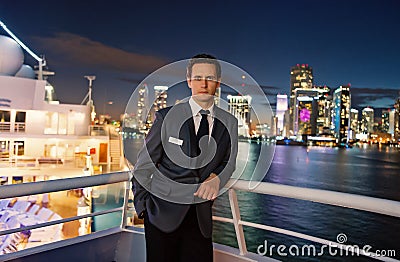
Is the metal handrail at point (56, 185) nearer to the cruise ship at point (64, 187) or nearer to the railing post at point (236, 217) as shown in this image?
the cruise ship at point (64, 187)

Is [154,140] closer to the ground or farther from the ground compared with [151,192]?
farther from the ground

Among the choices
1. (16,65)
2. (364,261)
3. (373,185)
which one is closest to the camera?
(364,261)

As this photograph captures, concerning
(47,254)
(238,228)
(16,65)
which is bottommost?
(47,254)

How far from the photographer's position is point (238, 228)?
1931mm

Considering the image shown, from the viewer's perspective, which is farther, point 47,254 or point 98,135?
point 98,135

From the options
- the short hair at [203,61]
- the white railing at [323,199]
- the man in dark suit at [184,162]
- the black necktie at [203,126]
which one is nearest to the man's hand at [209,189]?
the man in dark suit at [184,162]

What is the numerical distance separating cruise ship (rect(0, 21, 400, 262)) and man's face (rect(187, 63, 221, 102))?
501 millimetres

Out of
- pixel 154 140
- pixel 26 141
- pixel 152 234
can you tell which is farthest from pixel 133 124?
pixel 26 141

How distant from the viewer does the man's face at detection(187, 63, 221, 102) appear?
4.61 ft

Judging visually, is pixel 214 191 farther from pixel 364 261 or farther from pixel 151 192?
pixel 364 261

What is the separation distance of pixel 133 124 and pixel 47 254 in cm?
86

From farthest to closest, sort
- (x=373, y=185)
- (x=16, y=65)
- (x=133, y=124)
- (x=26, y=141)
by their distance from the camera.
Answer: (x=373, y=185) < (x=16, y=65) < (x=26, y=141) < (x=133, y=124)

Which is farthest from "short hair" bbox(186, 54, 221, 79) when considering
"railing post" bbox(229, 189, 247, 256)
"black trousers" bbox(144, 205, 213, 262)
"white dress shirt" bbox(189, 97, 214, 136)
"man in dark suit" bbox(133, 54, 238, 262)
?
"railing post" bbox(229, 189, 247, 256)

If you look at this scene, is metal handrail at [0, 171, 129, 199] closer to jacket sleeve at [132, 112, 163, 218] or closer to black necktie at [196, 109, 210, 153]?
jacket sleeve at [132, 112, 163, 218]
